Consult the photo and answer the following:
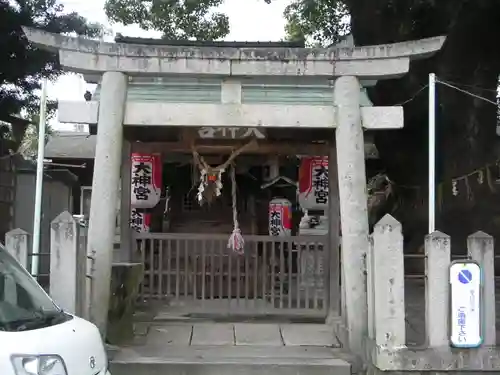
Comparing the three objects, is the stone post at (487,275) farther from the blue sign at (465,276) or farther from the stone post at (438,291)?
the stone post at (438,291)

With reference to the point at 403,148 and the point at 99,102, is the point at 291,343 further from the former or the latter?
the point at 403,148

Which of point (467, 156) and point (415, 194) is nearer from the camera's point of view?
point (467, 156)

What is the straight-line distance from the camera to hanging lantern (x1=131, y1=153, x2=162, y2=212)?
1112cm

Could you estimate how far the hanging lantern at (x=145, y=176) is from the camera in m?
11.1

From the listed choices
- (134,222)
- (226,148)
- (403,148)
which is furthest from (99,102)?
(403,148)

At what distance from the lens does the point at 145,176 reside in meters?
11.2

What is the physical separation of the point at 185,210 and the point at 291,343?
740cm

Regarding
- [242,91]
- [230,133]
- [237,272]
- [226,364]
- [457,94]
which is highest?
[457,94]

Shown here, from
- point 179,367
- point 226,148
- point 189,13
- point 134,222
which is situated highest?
point 189,13

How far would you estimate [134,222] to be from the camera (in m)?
12.3

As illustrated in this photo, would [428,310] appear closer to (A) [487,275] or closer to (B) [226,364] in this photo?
(A) [487,275]

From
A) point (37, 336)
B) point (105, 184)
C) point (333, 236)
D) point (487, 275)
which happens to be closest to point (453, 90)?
point (333, 236)

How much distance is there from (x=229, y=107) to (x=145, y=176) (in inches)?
150

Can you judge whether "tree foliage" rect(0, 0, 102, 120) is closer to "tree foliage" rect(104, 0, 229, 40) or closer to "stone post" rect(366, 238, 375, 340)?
"tree foliage" rect(104, 0, 229, 40)
